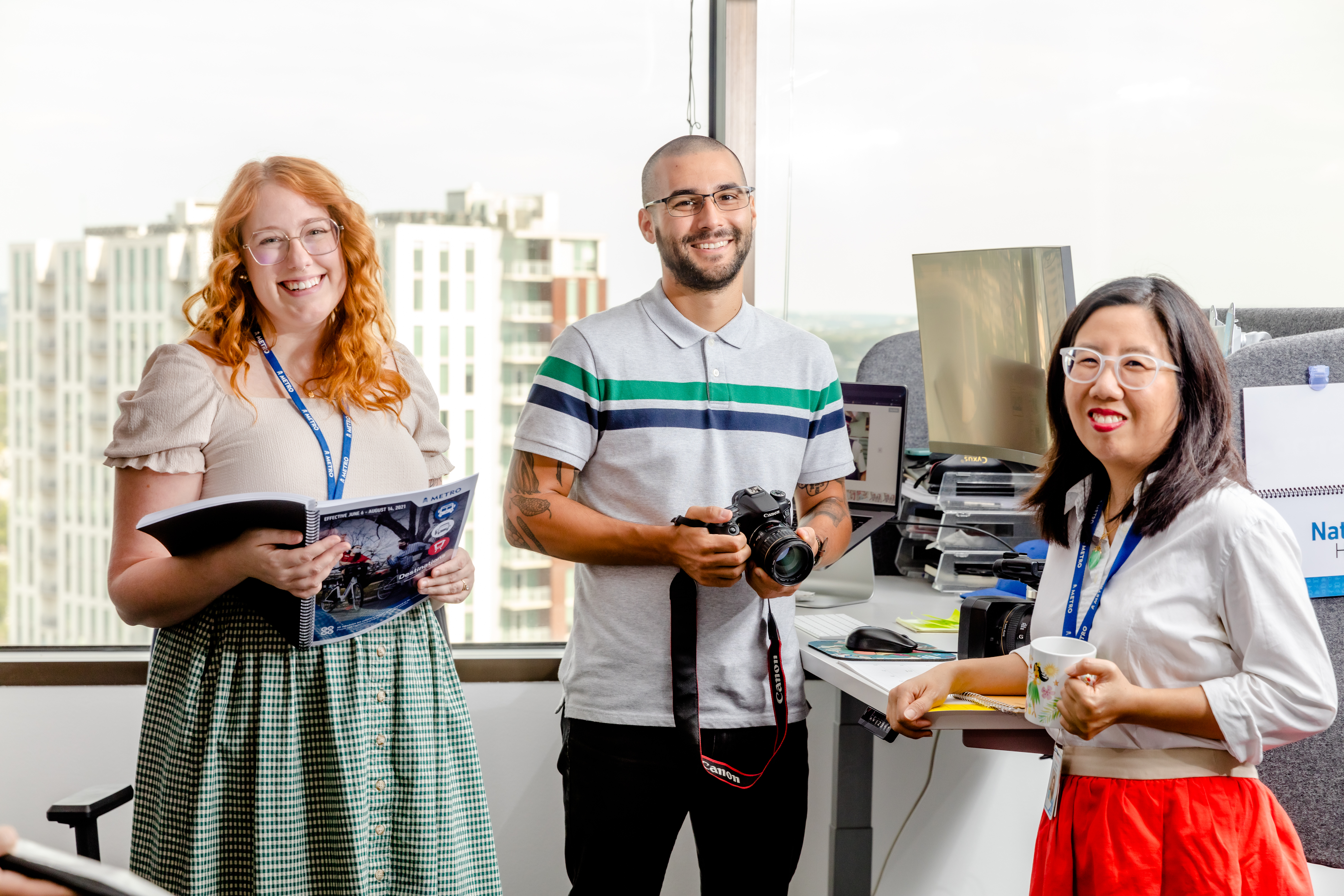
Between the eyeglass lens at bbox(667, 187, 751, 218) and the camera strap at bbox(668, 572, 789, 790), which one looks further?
the eyeglass lens at bbox(667, 187, 751, 218)

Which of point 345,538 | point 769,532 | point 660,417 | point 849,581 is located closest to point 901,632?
point 849,581

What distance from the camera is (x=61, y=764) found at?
6.63 ft

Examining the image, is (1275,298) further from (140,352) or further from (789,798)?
(140,352)

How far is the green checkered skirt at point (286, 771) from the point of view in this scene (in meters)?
1.09

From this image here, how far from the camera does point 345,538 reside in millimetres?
1061

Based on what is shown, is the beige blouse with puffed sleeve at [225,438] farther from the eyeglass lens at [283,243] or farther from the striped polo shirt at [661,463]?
the striped polo shirt at [661,463]

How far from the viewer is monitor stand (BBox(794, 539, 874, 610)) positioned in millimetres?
1930

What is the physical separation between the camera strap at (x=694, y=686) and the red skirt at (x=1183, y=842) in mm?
412

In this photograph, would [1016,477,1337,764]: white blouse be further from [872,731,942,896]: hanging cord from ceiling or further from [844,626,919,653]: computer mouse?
[872,731,942,896]: hanging cord from ceiling

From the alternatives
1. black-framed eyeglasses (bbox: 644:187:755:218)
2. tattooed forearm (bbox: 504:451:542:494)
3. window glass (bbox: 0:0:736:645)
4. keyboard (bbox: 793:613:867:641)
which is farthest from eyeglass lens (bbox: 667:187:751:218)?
window glass (bbox: 0:0:736:645)

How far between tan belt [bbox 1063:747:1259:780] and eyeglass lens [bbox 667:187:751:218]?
0.89 metres

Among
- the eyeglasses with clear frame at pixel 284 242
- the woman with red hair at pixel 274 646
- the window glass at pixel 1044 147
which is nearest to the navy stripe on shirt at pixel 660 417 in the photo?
the woman with red hair at pixel 274 646

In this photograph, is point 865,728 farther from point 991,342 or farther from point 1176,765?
point 991,342

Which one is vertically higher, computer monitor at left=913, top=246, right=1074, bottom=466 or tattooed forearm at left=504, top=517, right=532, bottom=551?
computer monitor at left=913, top=246, right=1074, bottom=466
